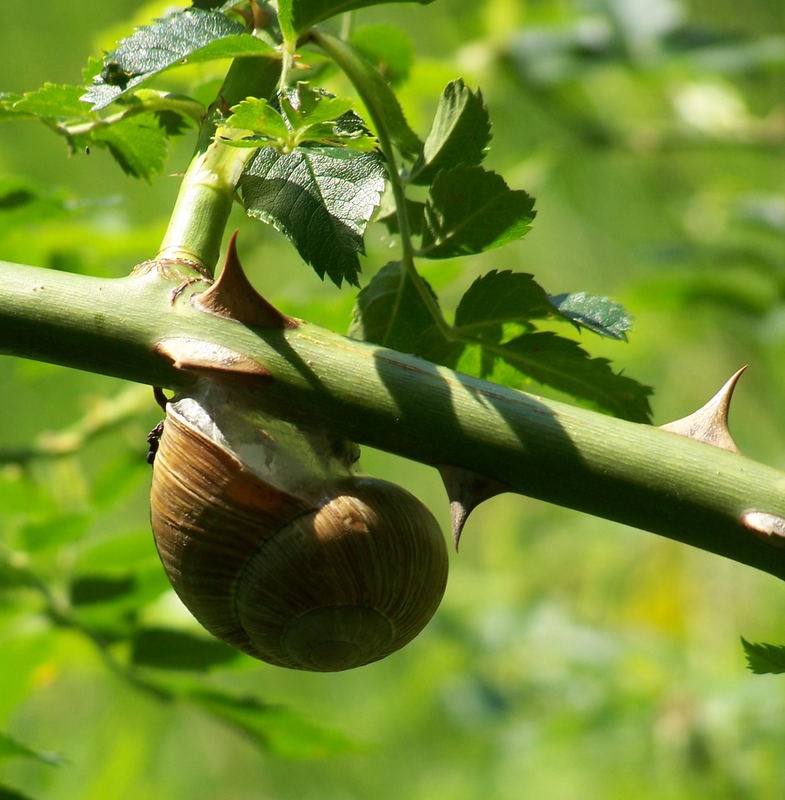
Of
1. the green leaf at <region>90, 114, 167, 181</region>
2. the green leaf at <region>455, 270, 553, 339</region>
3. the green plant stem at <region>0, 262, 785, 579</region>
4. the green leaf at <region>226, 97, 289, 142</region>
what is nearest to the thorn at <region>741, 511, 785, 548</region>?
the green plant stem at <region>0, 262, 785, 579</region>

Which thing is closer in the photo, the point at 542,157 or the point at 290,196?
the point at 290,196

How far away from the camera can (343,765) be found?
202cm

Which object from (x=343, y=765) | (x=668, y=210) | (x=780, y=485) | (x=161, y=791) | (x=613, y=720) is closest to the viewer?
(x=780, y=485)

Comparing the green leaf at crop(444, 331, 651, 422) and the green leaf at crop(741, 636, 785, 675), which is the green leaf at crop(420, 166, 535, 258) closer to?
the green leaf at crop(444, 331, 651, 422)

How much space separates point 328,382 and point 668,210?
1.62 meters

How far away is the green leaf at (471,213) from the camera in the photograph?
0.44m

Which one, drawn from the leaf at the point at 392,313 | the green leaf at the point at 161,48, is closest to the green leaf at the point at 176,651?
the leaf at the point at 392,313

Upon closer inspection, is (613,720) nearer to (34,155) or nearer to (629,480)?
(629,480)

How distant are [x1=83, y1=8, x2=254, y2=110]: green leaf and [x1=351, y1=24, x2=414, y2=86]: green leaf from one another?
0.74ft

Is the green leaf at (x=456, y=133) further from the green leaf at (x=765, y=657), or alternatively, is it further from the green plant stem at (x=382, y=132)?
the green leaf at (x=765, y=657)

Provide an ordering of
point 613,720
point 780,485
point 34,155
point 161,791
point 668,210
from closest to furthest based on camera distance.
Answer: point 780,485 < point 613,720 < point 34,155 < point 161,791 < point 668,210

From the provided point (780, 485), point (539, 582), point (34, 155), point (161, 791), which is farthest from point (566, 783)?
point (780, 485)

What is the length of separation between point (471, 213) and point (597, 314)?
7 centimetres

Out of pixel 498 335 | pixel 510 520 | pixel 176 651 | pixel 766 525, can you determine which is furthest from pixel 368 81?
pixel 510 520
